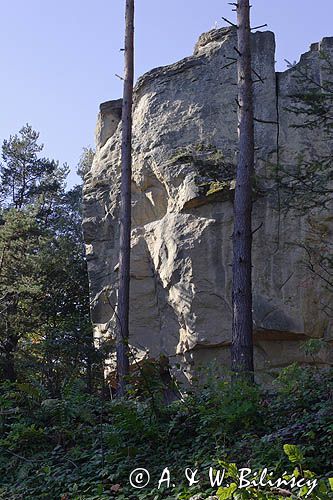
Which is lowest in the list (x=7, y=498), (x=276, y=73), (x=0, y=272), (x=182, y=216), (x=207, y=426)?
(x=7, y=498)

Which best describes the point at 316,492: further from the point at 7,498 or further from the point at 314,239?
the point at 314,239

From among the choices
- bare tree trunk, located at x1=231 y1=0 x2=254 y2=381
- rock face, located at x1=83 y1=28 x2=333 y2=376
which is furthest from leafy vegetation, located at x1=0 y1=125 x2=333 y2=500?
rock face, located at x1=83 y1=28 x2=333 y2=376

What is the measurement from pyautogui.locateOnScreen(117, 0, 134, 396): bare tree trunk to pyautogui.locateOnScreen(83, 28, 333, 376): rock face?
226 centimetres

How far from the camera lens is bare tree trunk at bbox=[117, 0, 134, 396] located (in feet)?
49.0

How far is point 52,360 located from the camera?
60.4 ft

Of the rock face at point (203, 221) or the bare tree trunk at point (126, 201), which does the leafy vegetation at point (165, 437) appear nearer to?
the bare tree trunk at point (126, 201)

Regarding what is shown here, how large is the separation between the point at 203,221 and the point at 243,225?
6.31 metres

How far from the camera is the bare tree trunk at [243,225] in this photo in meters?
10.9

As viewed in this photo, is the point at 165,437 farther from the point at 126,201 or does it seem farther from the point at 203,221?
the point at 203,221

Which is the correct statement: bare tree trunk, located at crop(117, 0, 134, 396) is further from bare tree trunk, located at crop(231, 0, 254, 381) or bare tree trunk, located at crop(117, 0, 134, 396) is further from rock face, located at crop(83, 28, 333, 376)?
bare tree trunk, located at crop(231, 0, 254, 381)

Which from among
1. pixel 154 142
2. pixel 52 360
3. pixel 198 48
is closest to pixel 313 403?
pixel 52 360

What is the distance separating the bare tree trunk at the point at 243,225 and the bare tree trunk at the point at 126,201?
3.65 m

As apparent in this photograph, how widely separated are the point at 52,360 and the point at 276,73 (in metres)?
9.86

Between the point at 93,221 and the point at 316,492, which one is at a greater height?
the point at 93,221
